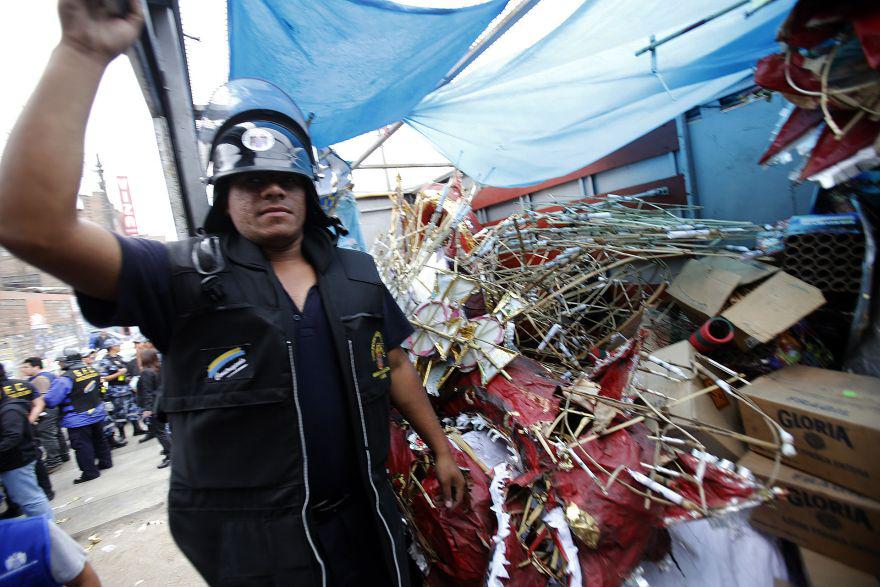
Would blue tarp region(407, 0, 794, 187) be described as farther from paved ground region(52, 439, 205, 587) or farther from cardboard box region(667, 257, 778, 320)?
paved ground region(52, 439, 205, 587)

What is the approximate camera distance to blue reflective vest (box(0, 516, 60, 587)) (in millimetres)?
1562

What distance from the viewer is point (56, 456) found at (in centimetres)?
696

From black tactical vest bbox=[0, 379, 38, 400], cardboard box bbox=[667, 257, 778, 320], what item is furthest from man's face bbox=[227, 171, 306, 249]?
black tactical vest bbox=[0, 379, 38, 400]

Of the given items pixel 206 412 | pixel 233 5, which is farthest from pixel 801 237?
pixel 233 5

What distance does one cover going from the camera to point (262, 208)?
1412 mm

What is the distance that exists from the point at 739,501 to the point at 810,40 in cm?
213

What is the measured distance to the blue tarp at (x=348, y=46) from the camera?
2.33 meters

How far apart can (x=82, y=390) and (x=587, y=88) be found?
26.2 ft

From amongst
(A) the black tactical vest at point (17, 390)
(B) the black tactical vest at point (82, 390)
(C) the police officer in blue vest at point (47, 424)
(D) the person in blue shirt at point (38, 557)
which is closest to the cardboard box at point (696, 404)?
(D) the person in blue shirt at point (38, 557)

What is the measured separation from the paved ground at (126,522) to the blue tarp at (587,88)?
441cm

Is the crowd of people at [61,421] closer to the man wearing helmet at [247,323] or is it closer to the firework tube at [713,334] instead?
the man wearing helmet at [247,323]

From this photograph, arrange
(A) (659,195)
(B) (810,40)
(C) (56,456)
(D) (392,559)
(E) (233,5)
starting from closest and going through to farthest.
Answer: (D) (392,559) → (B) (810,40) → (E) (233,5) → (A) (659,195) → (C) (56,456)

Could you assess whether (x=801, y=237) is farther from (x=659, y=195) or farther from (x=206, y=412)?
(x=206, y=412)

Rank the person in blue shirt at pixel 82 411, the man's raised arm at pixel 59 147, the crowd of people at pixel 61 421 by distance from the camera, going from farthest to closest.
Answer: the person in blue shirt at pixel 82 411 < the crowd of people at pixel 61 421 < the man's raised arm at pixel 59 147
